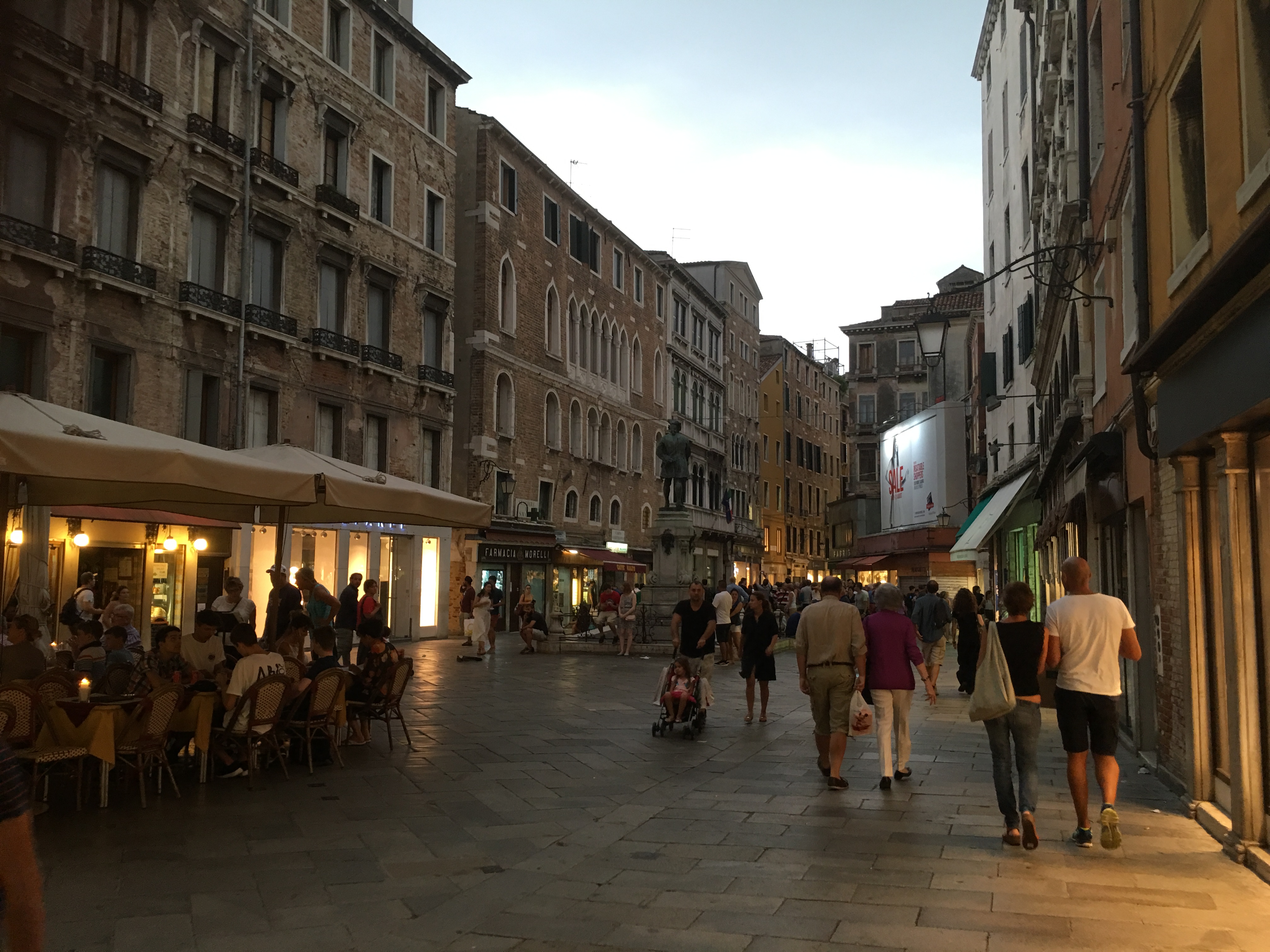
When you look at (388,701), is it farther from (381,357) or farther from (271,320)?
(381,357)

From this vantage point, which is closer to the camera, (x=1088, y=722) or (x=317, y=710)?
(x=1088, y=722)

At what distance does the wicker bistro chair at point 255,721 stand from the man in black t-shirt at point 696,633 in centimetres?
446

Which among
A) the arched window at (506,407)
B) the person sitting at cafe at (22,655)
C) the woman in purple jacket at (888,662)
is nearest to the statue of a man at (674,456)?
the arched window at (506,407)

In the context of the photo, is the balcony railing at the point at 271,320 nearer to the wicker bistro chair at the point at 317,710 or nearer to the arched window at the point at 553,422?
the arched window at the point at 553,422

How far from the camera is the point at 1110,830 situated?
675cm

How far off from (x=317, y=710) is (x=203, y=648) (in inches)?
51.1

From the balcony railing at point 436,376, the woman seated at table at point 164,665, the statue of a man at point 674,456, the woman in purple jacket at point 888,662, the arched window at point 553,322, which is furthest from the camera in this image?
the arched window at point 553,322

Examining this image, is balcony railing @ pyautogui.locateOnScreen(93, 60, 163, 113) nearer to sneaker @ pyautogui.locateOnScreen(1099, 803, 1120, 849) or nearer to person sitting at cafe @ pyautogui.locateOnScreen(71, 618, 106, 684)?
person sitting at cafe @ pyautogui.locateOnScreen(71, 618, 106, 684)

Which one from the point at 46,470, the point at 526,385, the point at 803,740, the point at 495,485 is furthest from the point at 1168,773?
the point at 526,385

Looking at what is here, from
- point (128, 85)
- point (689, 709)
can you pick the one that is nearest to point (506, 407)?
point (128, 85)

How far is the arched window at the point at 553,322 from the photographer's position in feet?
119

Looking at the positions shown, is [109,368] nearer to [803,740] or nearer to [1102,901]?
[803,740]

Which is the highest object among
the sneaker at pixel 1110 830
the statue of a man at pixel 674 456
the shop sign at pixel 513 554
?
the statue of a man at pixel 674 456

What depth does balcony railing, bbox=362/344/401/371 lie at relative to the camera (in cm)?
2705
